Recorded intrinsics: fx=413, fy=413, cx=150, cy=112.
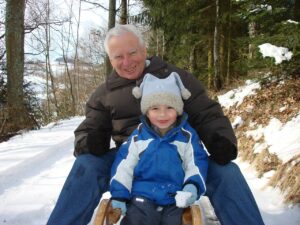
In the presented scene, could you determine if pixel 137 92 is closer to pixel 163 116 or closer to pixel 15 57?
pixel 163 116

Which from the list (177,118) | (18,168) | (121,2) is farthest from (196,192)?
(121,2)

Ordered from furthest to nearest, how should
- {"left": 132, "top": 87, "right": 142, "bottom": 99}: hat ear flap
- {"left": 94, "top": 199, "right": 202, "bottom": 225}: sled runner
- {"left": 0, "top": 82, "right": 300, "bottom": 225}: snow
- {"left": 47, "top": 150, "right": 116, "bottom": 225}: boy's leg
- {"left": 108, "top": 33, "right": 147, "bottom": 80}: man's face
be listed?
{"left": 0, "top": 82, "right": 300, "bottom": 225}: snow → {"left": 108, "top": 33, "right": 147, "bottom": 80}: man's face → {"left": 132, "top": 87, "right": 142, "bottom": 99}: hat ear flap → {"left": 47, "top": 150, "right": 116, "bottom": 225}: boy's leg → {"left": 94, "top": 199, "right": 202, "bottom": 225}: sled runner

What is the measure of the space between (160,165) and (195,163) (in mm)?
209

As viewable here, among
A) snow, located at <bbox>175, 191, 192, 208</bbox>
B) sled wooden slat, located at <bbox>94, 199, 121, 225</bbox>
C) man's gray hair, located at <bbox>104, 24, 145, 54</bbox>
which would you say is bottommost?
sled wooden slat, located at <bbox>94, 199, 121, 225</bbox>

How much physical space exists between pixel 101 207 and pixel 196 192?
0.54 meters

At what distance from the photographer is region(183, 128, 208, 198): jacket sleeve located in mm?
2357

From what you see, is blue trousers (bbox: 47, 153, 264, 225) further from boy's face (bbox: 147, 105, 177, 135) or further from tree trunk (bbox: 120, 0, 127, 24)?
tree trunk (bbox: 120, 0, 127, 24)

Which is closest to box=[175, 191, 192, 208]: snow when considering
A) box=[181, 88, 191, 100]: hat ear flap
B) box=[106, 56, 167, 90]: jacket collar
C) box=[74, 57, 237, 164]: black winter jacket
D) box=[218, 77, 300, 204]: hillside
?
box=[74, 57, 237, 164]: black winter jacket

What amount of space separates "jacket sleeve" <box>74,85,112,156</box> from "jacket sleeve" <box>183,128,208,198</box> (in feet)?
2.04

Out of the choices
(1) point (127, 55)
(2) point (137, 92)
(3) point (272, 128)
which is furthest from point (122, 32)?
(3) point (272, 128)

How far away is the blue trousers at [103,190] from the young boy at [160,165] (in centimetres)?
13

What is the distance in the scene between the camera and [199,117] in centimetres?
275

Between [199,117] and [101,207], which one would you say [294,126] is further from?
[101,207]

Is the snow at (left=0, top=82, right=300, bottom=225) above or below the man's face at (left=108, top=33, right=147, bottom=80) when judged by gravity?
below
